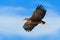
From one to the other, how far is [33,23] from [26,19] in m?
1.12

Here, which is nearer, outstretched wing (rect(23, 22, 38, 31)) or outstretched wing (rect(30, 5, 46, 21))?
outstretched wing (rect(30, 5, 46, 21))

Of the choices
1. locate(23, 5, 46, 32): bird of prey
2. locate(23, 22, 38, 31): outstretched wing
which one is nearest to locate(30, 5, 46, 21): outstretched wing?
locate(23, 5, 46, 32): bird of prey

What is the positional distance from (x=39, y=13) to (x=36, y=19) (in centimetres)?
147

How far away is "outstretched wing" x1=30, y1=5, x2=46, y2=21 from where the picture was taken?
5841 cm

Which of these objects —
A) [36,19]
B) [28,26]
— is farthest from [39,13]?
[28,26]

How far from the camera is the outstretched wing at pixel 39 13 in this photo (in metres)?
58.4

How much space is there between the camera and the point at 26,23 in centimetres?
6325

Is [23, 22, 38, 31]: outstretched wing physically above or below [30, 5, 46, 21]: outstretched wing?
above

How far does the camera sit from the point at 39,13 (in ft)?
195

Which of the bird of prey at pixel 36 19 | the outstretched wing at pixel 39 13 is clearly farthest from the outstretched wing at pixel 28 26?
the outstretched wing at pixel 39 13

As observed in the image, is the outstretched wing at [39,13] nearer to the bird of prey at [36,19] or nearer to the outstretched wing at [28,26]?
the bird of prey at [36,19]

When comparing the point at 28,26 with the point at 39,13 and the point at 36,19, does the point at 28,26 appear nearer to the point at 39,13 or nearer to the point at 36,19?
the point at 36,19

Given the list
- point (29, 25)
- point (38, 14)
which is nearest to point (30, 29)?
point (29, 25)

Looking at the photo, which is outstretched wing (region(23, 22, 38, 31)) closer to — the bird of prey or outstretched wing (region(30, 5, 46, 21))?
the bird of prey
